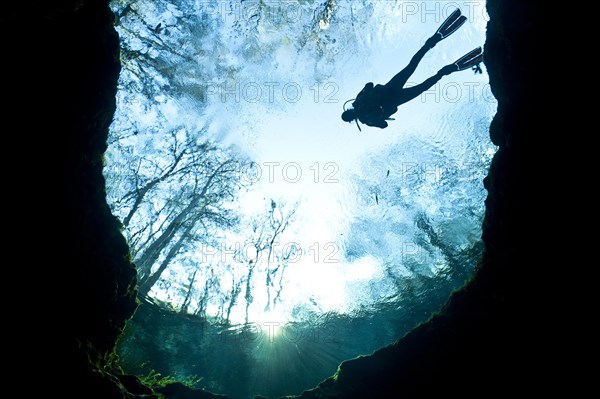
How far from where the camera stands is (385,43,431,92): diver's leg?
19.3ft

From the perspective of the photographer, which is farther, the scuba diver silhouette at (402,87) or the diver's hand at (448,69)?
the diver's hand at (448,69)

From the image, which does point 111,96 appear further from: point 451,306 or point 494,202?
point 451,306

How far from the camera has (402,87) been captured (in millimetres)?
6348

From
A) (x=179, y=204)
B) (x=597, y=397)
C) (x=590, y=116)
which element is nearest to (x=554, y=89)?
(x=590, y=116)

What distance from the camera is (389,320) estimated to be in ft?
74.0

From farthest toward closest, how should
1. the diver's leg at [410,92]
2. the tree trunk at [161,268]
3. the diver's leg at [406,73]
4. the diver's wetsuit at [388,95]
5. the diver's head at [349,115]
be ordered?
1. the tree trunk at [161,268]
2. the diver's head at [349,115]
3. the diver's leg at [410,92]
4. the diver's wetsuit at [388,95]
5. the diver's leg at [406,73]

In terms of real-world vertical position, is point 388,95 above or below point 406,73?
below

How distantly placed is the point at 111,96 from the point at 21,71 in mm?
1322

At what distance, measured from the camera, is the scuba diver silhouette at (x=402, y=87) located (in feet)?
19.6

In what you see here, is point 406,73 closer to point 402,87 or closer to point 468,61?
point 402,87

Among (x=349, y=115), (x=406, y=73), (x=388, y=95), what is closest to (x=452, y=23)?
(x=406, y=73)

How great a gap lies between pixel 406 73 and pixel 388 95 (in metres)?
0.56

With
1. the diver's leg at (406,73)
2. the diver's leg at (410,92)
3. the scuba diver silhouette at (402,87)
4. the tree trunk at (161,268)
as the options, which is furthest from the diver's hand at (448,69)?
the tree trunk at (161,268)

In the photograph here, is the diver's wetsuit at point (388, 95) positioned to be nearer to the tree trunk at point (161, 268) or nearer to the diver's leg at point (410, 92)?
the diver's leg at point (410, 92)
